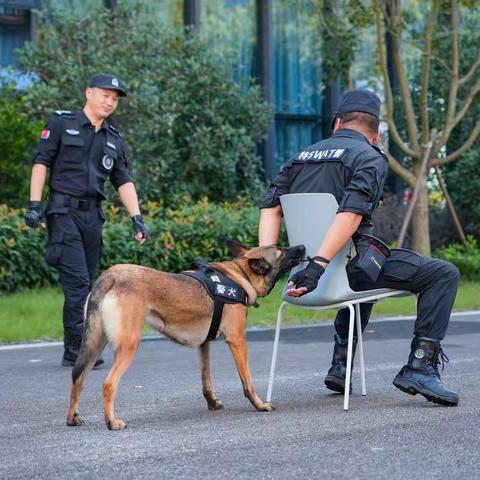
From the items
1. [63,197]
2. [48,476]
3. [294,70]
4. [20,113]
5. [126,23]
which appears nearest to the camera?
[48,476]

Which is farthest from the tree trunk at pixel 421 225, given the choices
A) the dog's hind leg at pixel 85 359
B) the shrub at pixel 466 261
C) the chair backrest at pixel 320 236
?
the dog's hind leg at pixel 85 359

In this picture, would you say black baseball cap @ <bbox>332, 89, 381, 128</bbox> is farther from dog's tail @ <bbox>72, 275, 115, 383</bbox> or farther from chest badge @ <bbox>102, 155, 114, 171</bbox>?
chest badge @ <bbox>102, 155, 114, 171</bbox>

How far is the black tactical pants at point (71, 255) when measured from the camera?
7723 mm

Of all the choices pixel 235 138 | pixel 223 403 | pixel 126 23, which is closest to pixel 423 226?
pixel 235 138

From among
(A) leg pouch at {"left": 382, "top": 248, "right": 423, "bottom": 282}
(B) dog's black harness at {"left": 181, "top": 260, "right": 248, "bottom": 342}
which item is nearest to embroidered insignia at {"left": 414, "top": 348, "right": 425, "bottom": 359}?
(A) leg pouch at {"left": 382, "top": 248, "right": 423, "bottom": 282}

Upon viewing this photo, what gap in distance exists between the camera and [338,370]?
656cm

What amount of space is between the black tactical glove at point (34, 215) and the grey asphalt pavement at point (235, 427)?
0.97 metres

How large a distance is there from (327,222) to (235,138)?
10868mm

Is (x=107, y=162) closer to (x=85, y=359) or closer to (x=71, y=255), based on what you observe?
(x=71, y=255)

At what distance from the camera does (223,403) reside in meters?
6.37

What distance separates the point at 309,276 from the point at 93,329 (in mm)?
1080

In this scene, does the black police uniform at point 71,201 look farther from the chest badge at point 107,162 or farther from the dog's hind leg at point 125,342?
the dog's hind leg at point 125,342

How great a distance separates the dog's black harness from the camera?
590 cm

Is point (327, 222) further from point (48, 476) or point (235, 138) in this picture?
point (235, 138)
